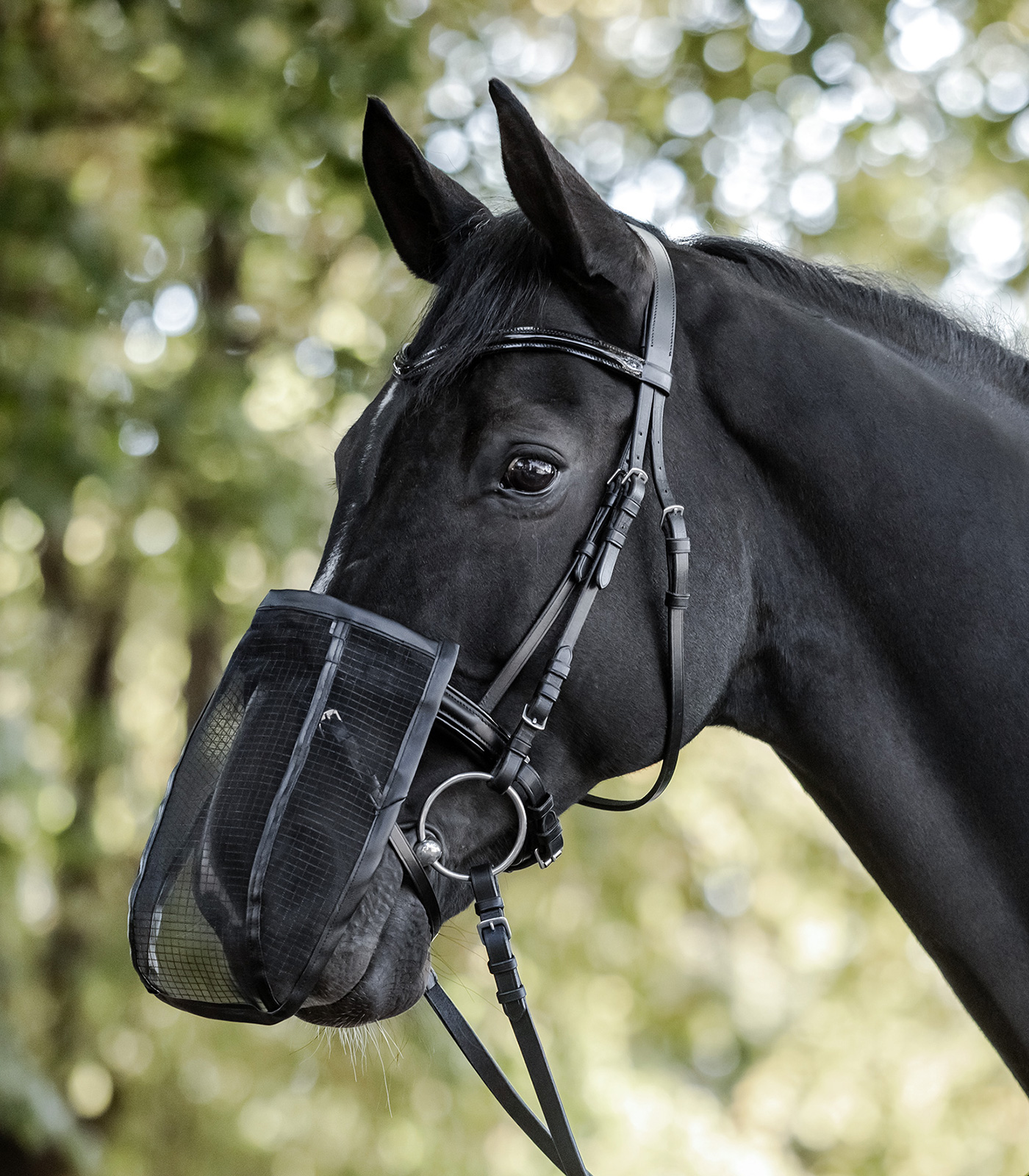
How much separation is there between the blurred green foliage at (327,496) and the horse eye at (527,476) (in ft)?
7.48

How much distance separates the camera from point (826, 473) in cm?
176

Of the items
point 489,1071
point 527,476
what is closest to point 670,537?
point 527,476

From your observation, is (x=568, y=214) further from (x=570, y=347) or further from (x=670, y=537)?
(x=670, y=537)

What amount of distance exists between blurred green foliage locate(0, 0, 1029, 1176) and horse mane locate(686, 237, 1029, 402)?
6.72 feet

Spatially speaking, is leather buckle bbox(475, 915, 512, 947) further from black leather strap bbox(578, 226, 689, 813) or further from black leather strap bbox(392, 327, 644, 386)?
black leather strap bbox(392, 327, 644, 386)

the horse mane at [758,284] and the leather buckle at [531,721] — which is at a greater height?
the horse mane at [758,284]

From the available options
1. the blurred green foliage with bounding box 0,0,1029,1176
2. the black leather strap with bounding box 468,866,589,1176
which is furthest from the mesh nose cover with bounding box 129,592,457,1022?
the blurred green foliage with bounding box 0,0,1029,1176

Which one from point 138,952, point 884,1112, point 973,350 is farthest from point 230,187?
point 884,1112

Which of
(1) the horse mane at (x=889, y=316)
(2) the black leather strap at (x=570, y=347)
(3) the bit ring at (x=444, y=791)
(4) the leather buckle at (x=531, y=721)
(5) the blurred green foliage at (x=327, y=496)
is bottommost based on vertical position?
(5) the blurred green foliage at (x=327, y=496)

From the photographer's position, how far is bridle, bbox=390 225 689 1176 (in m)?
1.61

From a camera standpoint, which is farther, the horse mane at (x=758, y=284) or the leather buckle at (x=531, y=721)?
the horse mane at (x=758, y=284)

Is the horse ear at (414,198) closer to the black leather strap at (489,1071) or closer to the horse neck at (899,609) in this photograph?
the horse neck at (899,609)

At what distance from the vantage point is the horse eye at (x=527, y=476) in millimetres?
1646

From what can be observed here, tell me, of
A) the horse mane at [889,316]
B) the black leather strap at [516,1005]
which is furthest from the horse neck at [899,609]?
the black leather strap at [516,1005]
